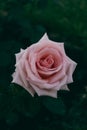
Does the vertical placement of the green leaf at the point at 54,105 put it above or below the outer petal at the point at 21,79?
below

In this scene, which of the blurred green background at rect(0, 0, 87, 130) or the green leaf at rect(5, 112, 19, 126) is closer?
the green leaf at rect(5, 112, 19, 126)

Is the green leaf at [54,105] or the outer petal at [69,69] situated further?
the green leaf at [54,105]

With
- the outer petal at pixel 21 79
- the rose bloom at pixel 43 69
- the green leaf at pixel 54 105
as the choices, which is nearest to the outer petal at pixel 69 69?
the rose bloom at pixel 43 69

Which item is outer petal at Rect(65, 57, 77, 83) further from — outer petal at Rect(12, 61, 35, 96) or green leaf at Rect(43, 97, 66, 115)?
green leaf at Rect(43, 97, 66, 115)

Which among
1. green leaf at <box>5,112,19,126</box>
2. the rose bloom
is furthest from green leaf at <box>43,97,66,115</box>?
the rose bloom

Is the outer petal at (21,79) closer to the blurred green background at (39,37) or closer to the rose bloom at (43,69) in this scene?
the rose bloom at (43,69)

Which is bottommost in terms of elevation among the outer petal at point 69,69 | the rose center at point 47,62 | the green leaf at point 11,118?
the green leaf at point 11,118

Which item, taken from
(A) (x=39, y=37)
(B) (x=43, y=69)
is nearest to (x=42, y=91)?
(B) (x=43, y=69)
